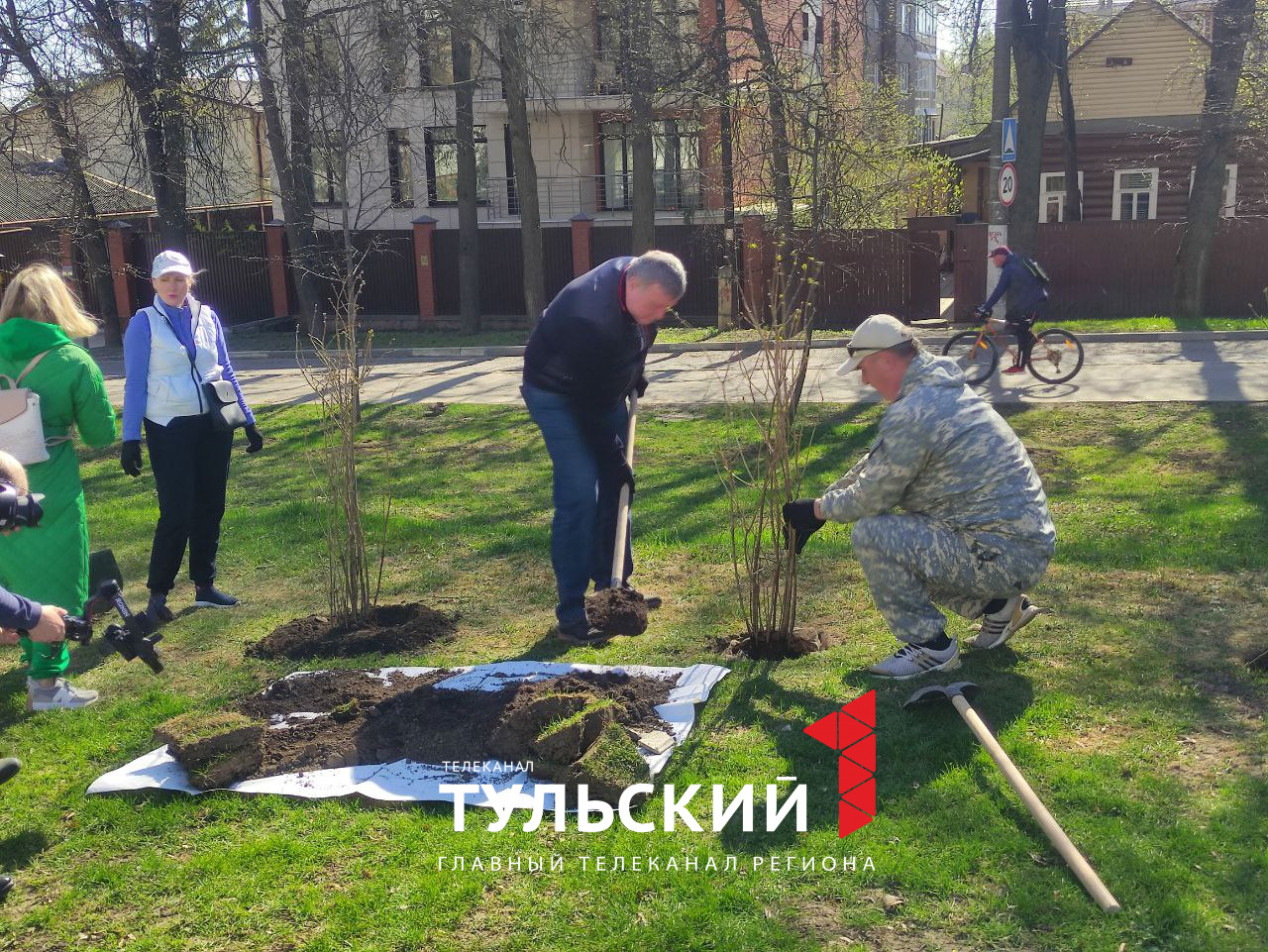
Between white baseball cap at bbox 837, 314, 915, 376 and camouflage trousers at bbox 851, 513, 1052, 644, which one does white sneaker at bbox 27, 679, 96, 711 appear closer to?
camouflage trousers at bbox 851, 513, 1052, 644

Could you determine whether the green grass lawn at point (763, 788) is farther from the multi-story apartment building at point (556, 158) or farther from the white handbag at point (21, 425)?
the multi-story apartment building at point (556, 158)

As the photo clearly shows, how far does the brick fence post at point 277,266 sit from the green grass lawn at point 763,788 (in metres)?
19.2

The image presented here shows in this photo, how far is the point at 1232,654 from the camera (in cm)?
489

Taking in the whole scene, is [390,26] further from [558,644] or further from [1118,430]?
[558,644]

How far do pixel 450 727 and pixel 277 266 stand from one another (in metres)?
22.2

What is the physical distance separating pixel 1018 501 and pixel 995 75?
16835 millimetres

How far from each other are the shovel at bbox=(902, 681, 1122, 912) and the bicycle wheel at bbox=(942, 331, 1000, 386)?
345 inches

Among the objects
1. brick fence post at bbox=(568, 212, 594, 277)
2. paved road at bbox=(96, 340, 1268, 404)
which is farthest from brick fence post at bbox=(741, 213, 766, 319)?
brick fence post at bbox=(568, 212, 594, 277)

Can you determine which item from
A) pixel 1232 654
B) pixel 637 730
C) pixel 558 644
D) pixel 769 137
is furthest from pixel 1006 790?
pixel 769 137

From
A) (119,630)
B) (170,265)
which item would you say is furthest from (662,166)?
(119,630)

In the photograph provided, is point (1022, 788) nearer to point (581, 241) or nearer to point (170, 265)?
point (170, 265)

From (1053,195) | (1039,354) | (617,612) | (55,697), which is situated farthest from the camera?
(1053,195)
